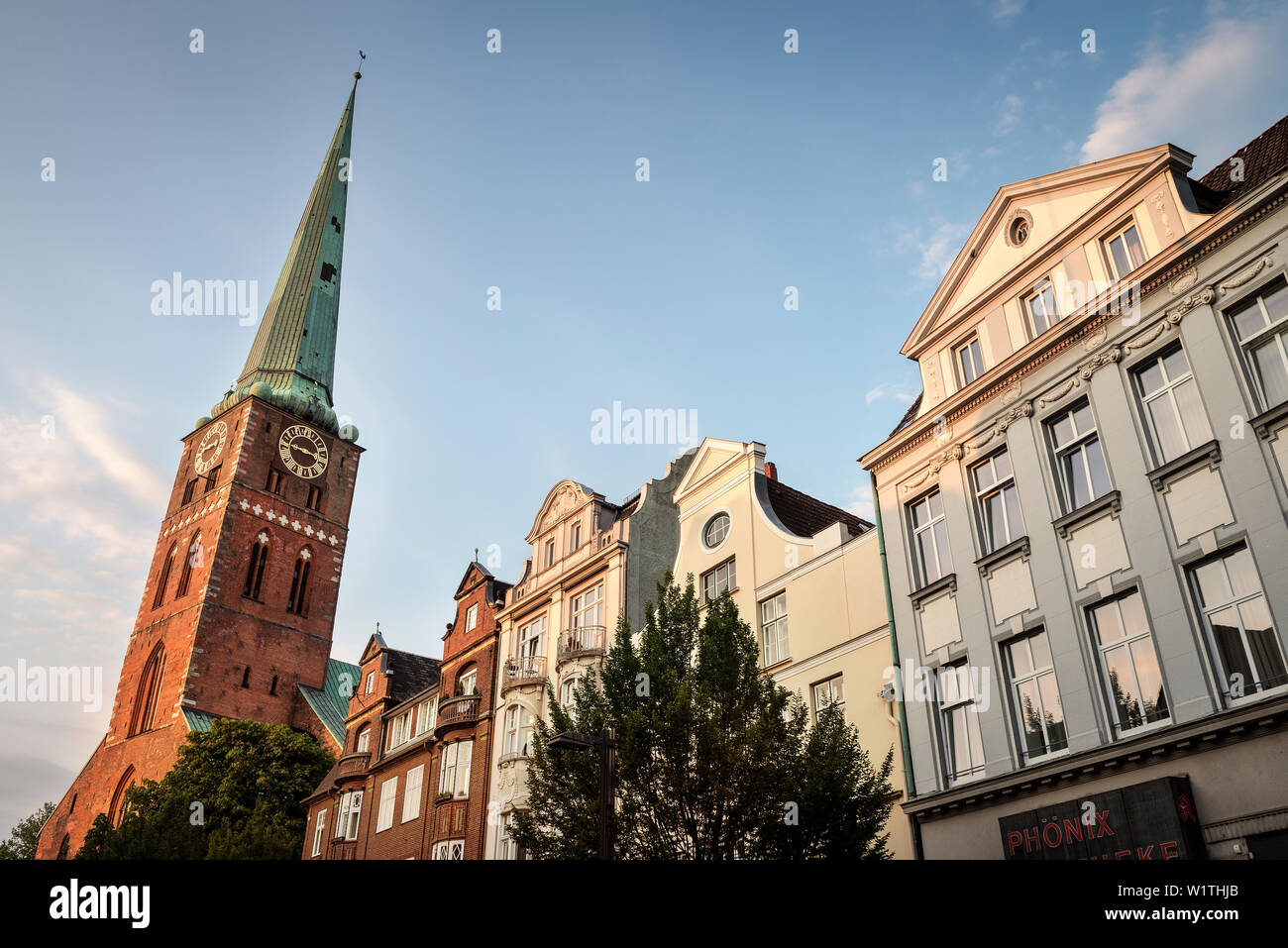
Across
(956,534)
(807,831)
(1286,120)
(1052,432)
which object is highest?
(1286,120)

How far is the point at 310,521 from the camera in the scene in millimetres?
81375

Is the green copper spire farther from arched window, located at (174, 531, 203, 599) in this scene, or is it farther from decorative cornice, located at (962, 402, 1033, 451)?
decorative cornice, located at (962, 402, 1033, 451)

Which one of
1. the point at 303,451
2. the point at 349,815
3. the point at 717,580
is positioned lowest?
the point at 349,815

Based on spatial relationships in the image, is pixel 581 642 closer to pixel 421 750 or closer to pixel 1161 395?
pixel 421 750

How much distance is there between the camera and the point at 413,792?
38.5 meters

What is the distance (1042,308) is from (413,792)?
1149 inches

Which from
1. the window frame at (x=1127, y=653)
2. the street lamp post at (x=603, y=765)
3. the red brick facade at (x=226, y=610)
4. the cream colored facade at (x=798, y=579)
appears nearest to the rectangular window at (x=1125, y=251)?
the window frame at (x=1127, y=653)

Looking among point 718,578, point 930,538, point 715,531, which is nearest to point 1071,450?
point 930,538

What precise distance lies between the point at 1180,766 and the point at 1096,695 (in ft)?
6.37

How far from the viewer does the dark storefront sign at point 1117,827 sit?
1477cm

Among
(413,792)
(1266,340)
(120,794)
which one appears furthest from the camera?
(120,794)

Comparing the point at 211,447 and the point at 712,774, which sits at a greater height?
the point at 211,447
